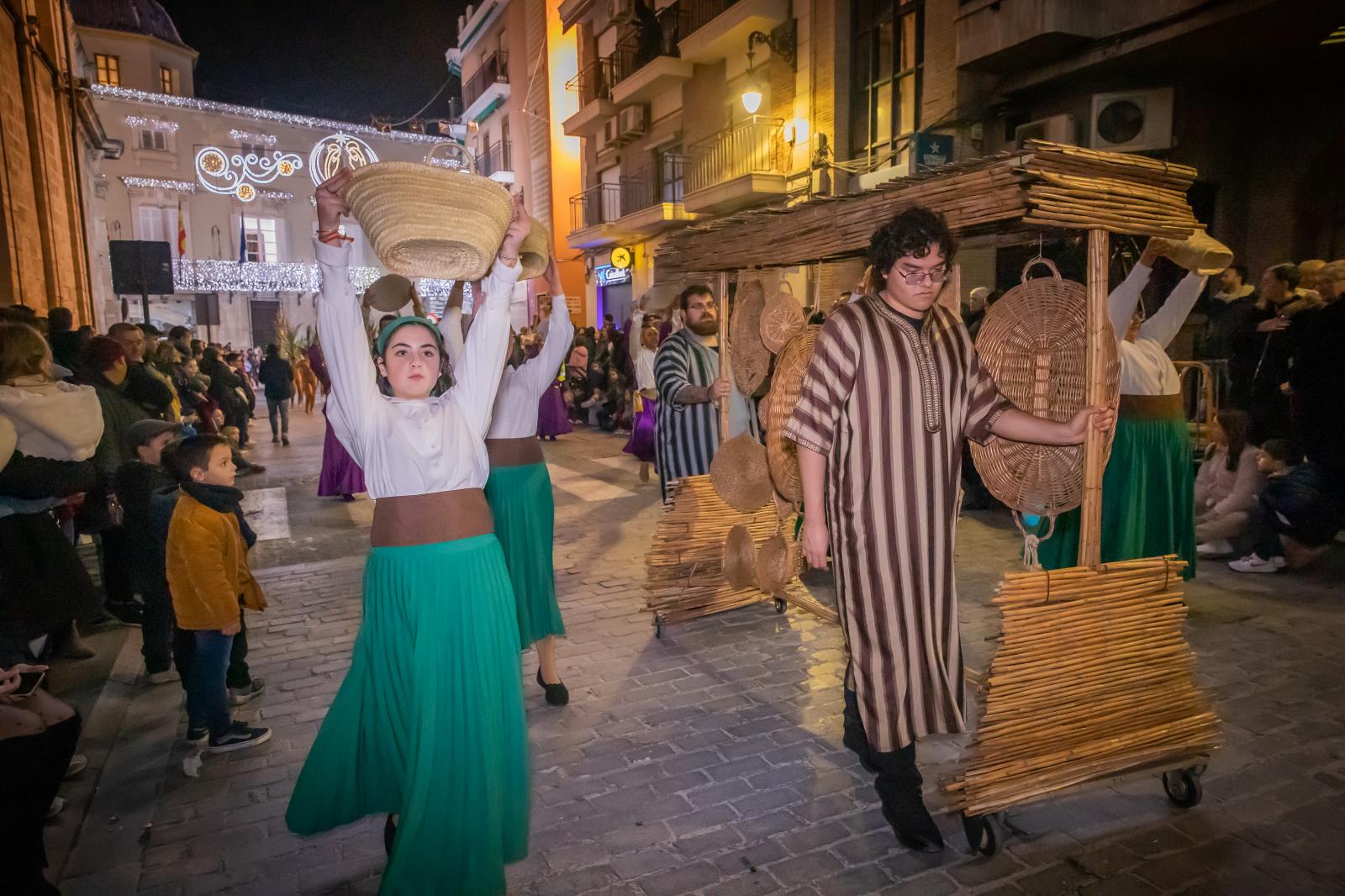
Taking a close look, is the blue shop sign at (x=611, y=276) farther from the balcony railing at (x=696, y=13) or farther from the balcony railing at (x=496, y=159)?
the balcony railing at (x=496, y=159)

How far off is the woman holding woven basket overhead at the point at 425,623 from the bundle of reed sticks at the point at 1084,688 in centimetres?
159

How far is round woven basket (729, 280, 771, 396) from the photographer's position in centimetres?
471

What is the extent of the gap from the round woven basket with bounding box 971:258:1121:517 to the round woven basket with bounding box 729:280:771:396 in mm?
1603

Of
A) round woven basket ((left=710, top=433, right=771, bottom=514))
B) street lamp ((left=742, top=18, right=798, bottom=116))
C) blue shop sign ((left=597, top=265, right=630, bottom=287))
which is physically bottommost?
round woven basket ((left=710, top=433, right=771, bottom=514))

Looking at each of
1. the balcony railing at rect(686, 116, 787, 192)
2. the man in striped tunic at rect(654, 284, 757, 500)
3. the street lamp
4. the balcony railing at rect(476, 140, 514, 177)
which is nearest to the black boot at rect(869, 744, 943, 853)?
the man in striped tunic at rect(654, 284, 757, 500)

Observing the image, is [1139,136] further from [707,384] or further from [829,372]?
[829,372]

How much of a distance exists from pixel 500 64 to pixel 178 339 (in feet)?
77.9

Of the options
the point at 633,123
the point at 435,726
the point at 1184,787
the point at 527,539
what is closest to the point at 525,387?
the point at 527,539

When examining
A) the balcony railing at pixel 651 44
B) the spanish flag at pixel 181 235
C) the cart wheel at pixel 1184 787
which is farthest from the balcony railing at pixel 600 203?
the cart wheel at pixel 1184 787

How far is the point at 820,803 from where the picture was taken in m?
3.26

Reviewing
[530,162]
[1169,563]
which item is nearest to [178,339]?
[1169,563]

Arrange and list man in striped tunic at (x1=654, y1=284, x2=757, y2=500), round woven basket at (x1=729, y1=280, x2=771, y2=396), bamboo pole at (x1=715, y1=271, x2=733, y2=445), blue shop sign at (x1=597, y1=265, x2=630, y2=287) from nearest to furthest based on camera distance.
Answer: round woven basket at (x1=729, y1=280, x2=771, y2=396) → bamboo pole at (x1=715, y1=271, x2=733, y2=445) → man in striped tunic at (x1=654, y1=284, x2=757, y2=500) → blue shop sign at (x1=597, y1=265, x2=630, y2=287)

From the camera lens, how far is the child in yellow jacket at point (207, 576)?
3.62 m

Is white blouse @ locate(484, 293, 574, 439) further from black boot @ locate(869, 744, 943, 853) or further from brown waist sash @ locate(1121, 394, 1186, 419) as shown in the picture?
brown waist sash @ locate(1121, 394, 1186, 419)
